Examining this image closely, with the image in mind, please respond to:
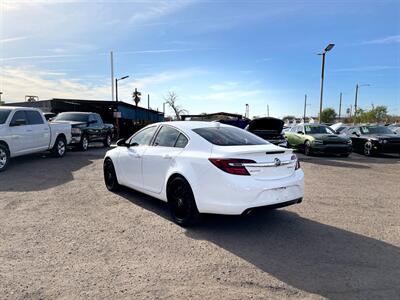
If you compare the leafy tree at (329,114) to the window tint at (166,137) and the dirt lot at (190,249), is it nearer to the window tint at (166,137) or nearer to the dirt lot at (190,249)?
the dirt lot at (190,249)

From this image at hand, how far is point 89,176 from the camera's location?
28.7 feet

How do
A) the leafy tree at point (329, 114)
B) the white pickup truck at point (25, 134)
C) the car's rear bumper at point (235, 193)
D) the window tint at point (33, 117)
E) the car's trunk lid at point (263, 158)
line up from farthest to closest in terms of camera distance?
the leafy tree at point (329, 114)
the window tint at point (33, 117)
the white pickup truck at point (25, 134)
the car's trunk lid at point (263, 158)
the car's rear bumper at point (235, 193)

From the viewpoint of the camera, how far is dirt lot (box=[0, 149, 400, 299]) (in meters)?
3.15

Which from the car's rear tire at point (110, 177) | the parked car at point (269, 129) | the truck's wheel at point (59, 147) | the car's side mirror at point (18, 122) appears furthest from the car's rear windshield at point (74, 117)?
the car's rear tire at point (110, 177)

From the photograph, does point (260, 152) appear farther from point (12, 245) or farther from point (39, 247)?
point (12, 245)

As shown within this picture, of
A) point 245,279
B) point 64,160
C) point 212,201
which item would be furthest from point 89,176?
point 245,279

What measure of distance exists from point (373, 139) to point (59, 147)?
13.5m

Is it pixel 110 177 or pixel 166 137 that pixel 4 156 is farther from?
pixel 166 137

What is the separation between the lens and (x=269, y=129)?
12.7 meters

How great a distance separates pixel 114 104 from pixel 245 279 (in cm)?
2606

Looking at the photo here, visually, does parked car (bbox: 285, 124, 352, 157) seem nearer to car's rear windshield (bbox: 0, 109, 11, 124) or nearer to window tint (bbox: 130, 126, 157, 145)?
window tint (bbox: 130, 126, 157, 145)

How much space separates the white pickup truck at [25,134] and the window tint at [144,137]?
538cm

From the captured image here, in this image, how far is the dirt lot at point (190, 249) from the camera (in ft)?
10.3

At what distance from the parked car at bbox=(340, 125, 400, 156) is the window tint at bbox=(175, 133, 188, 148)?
1213 centimetres
